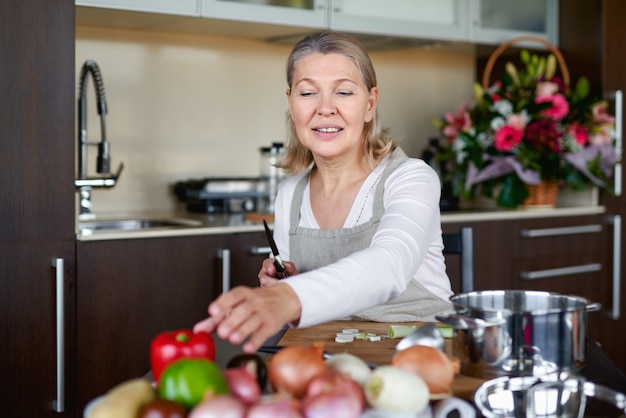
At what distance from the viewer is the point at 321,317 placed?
123 cm

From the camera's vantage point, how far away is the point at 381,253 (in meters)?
1.38

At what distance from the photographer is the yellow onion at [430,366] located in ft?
3.79

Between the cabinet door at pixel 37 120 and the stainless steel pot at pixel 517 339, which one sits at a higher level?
the cabinet door at pixel 37 120

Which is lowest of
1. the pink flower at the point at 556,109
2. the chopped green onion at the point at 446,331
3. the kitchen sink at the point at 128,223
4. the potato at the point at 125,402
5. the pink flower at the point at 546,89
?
the chopped green onion at the point at 446,331

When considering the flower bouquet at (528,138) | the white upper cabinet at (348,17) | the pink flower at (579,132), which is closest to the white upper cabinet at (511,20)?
the white upper cabinet at (348,17)

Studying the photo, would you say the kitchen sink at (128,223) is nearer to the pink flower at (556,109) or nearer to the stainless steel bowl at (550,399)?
the pink flower at (556,109)

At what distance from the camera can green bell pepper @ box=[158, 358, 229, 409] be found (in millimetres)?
984

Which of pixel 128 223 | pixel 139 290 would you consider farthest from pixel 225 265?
pixel 128 223

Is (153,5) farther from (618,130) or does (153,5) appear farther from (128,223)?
(618,130)

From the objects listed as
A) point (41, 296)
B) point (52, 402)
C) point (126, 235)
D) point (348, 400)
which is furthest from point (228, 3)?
point (348, 400)

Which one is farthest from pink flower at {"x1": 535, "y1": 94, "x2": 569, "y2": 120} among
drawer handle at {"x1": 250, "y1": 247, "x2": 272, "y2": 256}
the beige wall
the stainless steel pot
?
the stainless steel pot

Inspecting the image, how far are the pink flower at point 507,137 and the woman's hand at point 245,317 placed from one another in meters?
2.42

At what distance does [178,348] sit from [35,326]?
1.48 metres

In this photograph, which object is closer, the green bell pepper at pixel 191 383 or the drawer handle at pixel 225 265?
the green bell pepper at pixel 191 383
